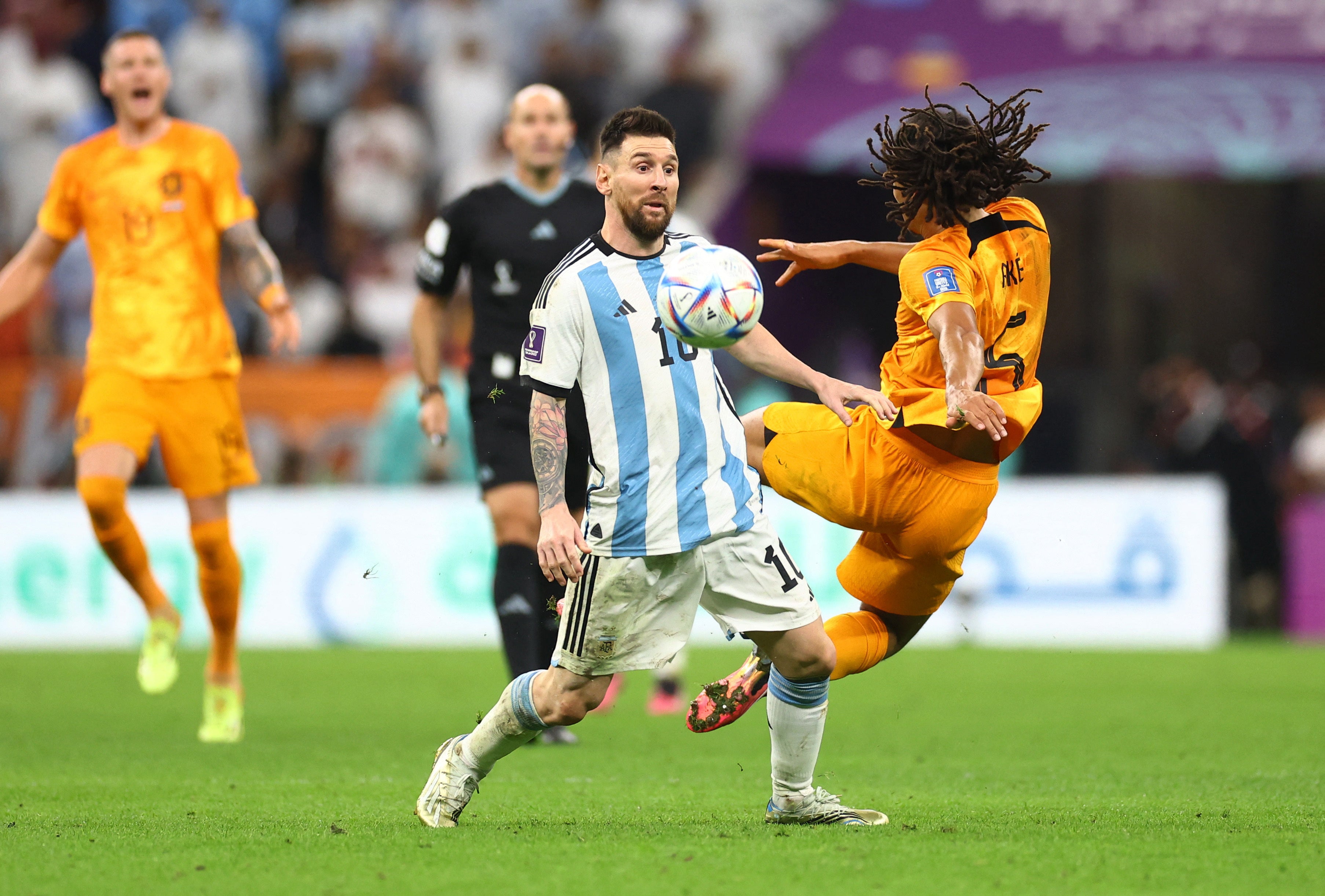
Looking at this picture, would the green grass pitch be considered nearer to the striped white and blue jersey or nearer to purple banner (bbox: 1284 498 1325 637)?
the striped white and blue jersey

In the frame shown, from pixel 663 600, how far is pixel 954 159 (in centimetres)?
170

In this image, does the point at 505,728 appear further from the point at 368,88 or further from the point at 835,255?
the point at 368,88

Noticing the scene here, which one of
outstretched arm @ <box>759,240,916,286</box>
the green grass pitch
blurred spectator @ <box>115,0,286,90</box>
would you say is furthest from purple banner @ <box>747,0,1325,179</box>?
outstretched arm @ <box>759,240,916,286</box>

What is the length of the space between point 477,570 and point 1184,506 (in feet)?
17.4

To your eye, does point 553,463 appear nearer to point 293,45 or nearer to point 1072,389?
point 1072,389

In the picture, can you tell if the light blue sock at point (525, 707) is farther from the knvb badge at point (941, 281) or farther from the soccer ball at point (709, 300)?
the knvb badge at point (941, 281)

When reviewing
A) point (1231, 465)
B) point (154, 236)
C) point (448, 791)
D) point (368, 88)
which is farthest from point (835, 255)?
point (368, 88)

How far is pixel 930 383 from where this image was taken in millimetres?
5621

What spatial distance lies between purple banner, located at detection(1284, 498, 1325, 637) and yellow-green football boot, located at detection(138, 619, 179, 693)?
9.29m

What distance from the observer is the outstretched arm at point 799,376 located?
4.99 metres

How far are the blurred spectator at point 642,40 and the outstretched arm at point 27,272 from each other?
8.80m

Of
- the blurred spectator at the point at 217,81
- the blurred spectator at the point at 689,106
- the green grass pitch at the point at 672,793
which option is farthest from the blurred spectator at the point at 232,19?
the green grass pitch at the point at 672,793

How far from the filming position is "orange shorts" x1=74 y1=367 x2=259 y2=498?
7543mm

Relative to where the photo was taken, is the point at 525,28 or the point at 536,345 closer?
the point at 536,345
